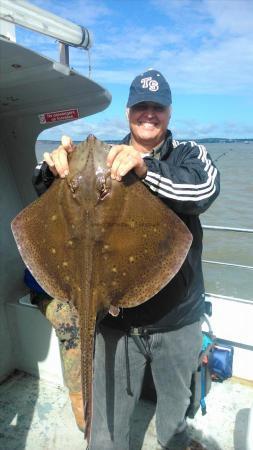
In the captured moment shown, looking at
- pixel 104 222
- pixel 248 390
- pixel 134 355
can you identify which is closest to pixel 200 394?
pixel 248 390

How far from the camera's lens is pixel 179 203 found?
2.41 m

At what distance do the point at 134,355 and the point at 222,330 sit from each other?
176 centimetres

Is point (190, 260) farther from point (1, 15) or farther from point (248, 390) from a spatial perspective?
point (248, 390)

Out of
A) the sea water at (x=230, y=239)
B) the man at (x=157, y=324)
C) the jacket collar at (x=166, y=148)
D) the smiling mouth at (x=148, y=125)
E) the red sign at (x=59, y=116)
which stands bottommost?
the sea water at (x=230, y=239)

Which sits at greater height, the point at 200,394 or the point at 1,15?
the point at 1,15

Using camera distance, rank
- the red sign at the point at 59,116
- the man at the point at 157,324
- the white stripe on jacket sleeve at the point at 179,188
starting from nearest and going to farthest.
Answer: the white stripe on jacket sleeve at the point at 179,188
the man at the point at 157,324
the red sign at the point at 59,116

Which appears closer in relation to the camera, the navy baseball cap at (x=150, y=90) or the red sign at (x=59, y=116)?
the navy baseball cap at (x=150, y=90)

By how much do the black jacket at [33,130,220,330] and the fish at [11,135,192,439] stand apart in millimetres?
154

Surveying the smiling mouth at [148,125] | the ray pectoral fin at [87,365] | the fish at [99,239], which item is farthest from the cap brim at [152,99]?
the ray pectoral fin at [87,365]

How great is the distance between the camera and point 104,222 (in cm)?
217

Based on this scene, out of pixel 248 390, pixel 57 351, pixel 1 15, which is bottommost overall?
pixel 248 390

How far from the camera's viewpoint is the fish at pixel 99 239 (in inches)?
84.7

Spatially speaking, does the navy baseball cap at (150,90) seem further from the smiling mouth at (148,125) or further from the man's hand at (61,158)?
the man's hand at (61,158)

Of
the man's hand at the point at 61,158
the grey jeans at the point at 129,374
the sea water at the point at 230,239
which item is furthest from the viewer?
the sea water at the point at 230,239
